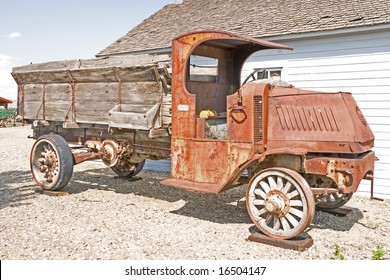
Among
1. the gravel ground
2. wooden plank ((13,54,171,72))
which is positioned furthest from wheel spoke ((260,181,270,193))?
wooden plank ((13,54,171,72))

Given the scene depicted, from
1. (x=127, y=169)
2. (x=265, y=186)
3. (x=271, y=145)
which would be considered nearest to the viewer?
(x=265, y=186)

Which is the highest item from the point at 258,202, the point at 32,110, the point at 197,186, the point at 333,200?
the point at 32,110

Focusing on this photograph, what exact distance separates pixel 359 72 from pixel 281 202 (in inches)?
183

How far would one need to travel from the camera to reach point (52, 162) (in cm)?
758

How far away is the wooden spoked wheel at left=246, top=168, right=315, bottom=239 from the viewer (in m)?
4.79

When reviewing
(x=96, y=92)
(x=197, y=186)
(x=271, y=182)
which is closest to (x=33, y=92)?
(x=96, y=92)

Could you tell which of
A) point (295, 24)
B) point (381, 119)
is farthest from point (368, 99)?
point (295, 24)

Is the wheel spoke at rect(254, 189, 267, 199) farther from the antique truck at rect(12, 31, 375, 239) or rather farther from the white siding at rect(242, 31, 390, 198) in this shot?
the white siding at rect(242, 31, 390, 198)

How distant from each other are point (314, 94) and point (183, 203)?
336 centimetres

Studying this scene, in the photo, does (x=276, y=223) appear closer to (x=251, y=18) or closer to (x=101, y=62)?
(x=101, y=62)

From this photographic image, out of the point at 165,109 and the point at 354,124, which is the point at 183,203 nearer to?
the point at 165,109

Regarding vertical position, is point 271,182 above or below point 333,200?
above

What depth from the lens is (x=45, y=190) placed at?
7.63 meters

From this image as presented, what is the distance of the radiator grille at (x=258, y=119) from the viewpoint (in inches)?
209
